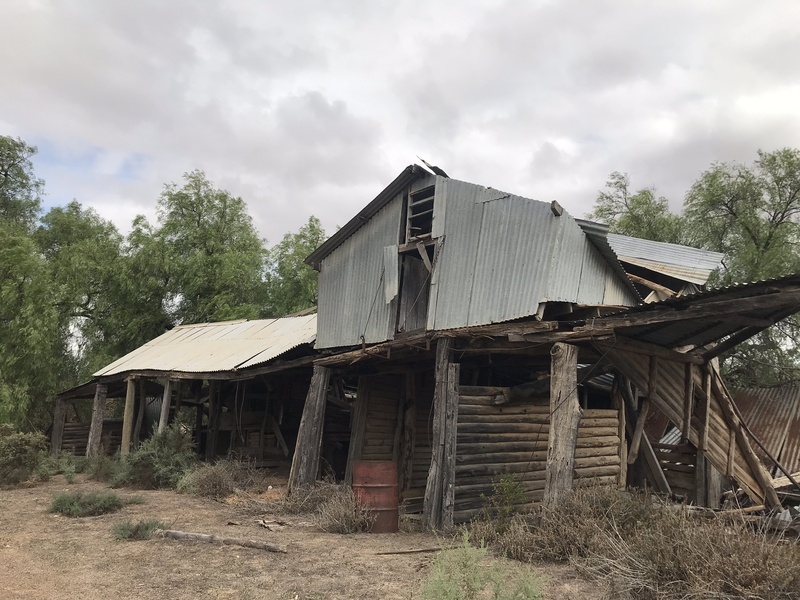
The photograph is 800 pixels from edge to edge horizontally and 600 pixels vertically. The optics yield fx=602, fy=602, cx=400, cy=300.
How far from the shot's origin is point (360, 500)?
29.6 ft

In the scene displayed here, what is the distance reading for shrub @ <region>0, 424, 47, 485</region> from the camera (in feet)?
43.8

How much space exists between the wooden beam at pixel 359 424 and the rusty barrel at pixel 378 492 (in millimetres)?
3788

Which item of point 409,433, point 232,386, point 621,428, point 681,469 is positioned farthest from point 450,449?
point 232,386

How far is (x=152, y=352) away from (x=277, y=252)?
15081 mm

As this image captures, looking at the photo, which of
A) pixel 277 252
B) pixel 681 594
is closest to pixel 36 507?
pixel 681 594

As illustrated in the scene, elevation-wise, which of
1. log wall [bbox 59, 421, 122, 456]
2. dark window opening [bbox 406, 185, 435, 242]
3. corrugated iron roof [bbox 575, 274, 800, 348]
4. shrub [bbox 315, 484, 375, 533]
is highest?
dark window opening [bbox 406, 185, 435, 242]

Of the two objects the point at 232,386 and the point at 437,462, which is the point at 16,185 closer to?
the point at 232,386

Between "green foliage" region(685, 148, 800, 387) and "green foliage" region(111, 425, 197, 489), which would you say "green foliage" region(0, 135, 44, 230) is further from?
"green foliage" region(685, 148, 800, 387)

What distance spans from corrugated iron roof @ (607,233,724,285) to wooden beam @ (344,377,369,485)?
6.02 metres

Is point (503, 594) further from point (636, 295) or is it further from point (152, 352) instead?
point (152, 352)

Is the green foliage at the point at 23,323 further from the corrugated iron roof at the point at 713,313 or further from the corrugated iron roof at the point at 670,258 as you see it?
the corrugated iron roof at the point at 713,313

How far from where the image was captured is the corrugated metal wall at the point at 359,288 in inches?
448

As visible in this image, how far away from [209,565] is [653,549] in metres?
4.56

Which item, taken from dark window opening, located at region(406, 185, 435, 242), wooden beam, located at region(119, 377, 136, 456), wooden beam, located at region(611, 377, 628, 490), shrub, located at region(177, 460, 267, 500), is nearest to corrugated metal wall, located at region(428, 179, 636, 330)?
dark window opening, located at region(406, 185, 435, 242)
